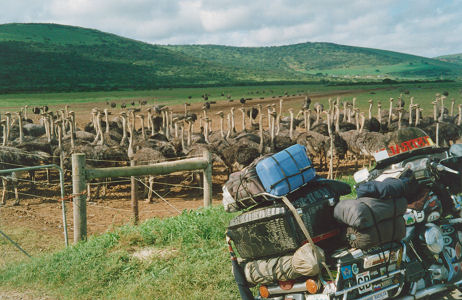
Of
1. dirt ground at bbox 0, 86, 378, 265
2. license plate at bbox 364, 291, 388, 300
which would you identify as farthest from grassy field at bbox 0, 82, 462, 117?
license plate at bbox 364, 291, 388, 300

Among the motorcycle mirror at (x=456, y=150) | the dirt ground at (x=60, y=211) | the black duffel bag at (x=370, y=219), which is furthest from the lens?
the dirt ground at (x=60, y=211)

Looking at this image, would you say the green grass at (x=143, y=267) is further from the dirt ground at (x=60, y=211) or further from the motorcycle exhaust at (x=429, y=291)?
the dirt ground at (x=60, y=211)

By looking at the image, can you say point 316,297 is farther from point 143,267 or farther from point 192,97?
point 192,97

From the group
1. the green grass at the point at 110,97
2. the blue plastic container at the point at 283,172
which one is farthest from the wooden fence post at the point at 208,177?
the green grass at the point at 110,97

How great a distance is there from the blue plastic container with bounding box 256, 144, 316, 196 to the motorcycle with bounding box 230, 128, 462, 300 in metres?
0.72

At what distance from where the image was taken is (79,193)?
21.6ft

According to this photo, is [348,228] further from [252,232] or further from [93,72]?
[93,72]

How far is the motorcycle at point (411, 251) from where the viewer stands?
13.3 feet

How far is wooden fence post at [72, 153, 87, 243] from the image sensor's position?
259 inches

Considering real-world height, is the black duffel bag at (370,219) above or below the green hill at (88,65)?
below

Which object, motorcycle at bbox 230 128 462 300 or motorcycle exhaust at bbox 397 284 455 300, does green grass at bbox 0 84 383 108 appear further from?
motorcycle exhaust at bbox 397 284 455 300

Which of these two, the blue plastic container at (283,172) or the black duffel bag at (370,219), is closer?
the black duffel bag at (370,219)

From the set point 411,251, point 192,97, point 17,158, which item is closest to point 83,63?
point 192,97

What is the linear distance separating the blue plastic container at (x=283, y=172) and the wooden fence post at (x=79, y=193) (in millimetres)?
3355
